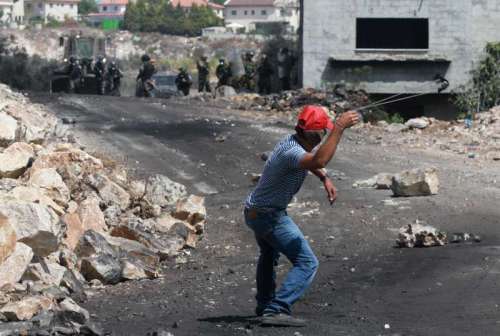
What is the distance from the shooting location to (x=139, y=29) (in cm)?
11081

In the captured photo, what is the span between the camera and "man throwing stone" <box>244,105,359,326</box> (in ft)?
24.0

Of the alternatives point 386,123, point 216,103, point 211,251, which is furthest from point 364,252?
point 216,103

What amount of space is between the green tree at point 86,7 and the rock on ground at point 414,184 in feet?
542

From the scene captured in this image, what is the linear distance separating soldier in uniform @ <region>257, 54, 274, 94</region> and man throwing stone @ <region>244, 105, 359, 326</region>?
27.7 metres

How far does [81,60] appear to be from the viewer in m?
37.1

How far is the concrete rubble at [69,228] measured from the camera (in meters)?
7.88

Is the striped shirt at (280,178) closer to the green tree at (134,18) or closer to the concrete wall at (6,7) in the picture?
the green tree at (134,18)

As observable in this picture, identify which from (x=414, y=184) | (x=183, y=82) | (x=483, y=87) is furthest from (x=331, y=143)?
(x=183, y=82)

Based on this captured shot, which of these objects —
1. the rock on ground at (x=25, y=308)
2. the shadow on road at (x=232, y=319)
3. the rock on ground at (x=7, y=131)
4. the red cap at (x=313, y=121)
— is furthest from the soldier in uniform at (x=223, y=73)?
the red cap at (x=313, y=121)

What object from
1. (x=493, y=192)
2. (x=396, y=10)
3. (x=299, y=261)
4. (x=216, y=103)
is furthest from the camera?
(x=396, y=10)

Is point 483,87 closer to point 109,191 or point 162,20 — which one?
point 109,191

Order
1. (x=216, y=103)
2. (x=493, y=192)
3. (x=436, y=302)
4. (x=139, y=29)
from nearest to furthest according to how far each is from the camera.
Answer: (x=436, y=302)
(x=493, y=192)
(x=216, y=103)
(x=139, y=29)

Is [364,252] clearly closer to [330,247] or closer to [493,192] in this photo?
[330,247]

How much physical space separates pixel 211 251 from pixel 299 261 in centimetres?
387
